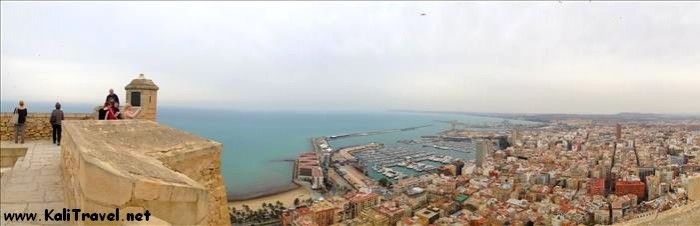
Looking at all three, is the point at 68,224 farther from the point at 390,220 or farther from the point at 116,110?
the point at 390,220

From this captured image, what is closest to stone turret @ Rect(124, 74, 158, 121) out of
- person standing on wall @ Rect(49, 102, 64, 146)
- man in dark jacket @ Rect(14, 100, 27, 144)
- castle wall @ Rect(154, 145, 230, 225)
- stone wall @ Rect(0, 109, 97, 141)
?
person standing on wall @ Rect(49, 102, 64, 146)

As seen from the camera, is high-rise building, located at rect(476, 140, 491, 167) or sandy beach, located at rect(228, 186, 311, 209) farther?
sandy beach, located at rect(228, 186, 311, 209)

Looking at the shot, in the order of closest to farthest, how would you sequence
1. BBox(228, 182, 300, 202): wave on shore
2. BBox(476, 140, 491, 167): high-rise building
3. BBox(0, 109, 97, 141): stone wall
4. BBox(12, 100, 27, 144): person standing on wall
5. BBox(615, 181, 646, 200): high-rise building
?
BBox(615, 181, 646, 200): high-rise building
BBox(12, 100, 27, 144): person standing on wall
BBox(0, 109, 97, 141): stone wall
BBox(476, 140, 491, 167): high-rise building
BBox(228, 182, 300, 202): wave on shore

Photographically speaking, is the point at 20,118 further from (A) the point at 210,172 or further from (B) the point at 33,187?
(A) the point at 210,172

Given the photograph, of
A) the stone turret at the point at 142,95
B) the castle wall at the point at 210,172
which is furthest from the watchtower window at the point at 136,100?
the castle wall at the point at 210,172

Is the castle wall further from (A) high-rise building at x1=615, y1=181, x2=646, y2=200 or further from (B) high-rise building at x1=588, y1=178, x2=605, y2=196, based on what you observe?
(B) high-rise building at x1=588, y1=178, x2=605, y2=196

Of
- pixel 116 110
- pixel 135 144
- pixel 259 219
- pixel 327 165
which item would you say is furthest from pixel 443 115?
pixel 135 144
